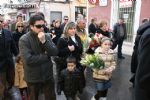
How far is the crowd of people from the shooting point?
4.25 metres

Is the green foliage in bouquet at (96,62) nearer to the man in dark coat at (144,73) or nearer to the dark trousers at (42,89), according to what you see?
the dark trousers at (42,89)

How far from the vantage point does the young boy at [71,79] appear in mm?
5680

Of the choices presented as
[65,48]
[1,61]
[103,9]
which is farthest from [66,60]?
[103,9]

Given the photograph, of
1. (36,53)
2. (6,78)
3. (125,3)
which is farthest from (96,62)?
(125,3)

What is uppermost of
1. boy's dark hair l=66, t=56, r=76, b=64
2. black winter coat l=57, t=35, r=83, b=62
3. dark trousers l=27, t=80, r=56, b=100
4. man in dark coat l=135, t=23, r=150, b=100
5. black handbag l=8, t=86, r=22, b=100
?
man in dark coat l=135, t=23, r=150, b=100

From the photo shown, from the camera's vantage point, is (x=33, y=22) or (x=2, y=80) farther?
(x=2, y=80)

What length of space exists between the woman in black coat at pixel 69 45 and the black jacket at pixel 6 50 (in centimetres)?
108

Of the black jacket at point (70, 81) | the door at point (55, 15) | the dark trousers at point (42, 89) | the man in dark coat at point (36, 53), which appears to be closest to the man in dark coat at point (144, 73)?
the man in dark coat at point (36, 53)

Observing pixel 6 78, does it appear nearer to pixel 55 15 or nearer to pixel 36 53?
pixel 36 53

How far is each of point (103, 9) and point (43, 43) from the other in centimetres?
1331

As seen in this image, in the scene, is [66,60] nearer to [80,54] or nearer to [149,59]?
[80,54]

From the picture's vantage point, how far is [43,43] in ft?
13.8

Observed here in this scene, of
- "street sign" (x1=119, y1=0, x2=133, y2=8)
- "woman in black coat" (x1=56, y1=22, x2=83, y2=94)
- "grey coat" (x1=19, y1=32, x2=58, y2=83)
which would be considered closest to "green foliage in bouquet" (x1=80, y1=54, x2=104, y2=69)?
"woman in black coat" (x1=56, y1=22, x2=83, y2=94)

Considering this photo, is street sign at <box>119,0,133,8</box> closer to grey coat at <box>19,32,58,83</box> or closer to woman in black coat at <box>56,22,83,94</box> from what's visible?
woman in black coat at <box>56,22,83,94</box>
